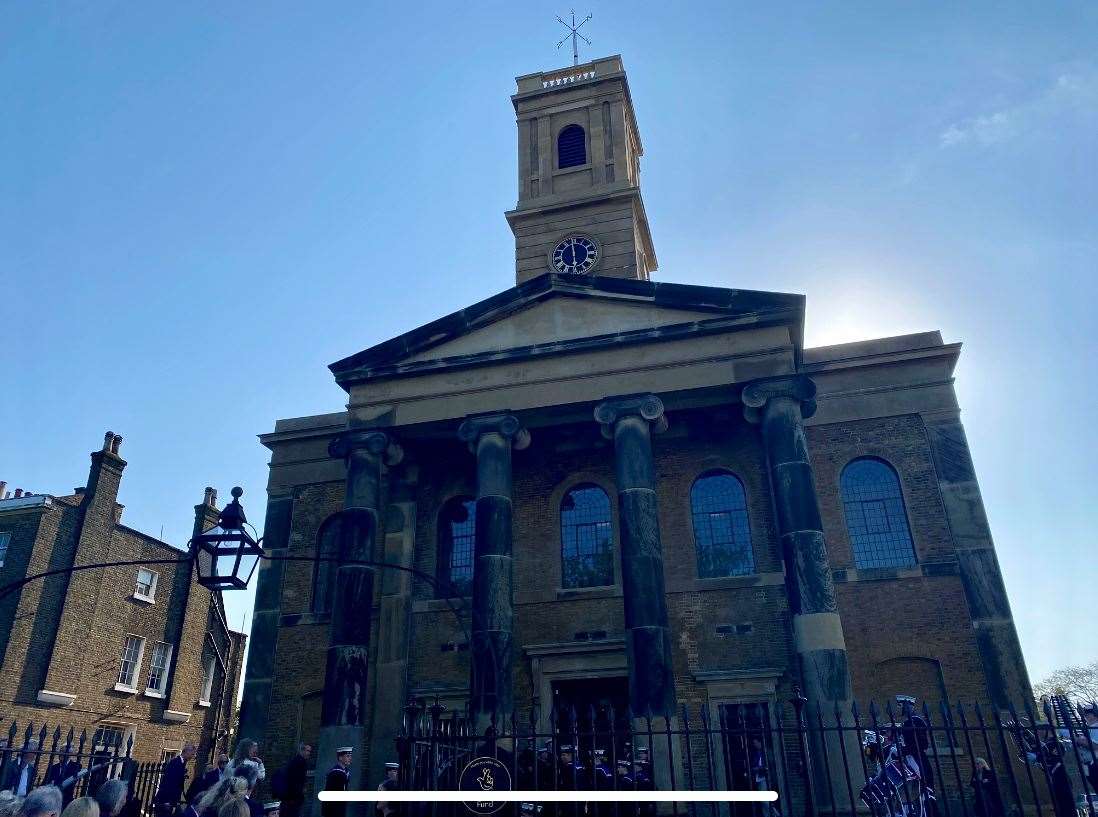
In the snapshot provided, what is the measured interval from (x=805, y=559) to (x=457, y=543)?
9.49m

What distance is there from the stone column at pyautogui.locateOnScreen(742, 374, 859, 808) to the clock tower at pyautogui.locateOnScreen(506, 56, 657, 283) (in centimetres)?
1004

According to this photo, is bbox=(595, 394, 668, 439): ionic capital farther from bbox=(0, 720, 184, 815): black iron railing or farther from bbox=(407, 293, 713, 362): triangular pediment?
bbox=(0, 720, 184, 815): black iron railing

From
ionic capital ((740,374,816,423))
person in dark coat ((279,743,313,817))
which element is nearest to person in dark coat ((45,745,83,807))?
person in dark coat ((279,743,313,817))

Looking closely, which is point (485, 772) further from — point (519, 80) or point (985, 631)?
point (519, 80)

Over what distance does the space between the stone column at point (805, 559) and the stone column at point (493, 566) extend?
5379 millimetres

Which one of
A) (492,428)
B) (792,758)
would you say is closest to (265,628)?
(492,428)

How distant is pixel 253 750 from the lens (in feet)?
35.2

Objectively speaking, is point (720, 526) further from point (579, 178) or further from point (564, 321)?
point (579, 178)

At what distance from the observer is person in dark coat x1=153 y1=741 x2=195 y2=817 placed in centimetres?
1036

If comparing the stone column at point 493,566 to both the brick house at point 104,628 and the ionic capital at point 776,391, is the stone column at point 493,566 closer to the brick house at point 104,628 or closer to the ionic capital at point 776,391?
the ionic capital at point 776,391

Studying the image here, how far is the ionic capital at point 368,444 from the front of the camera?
19.0 meters

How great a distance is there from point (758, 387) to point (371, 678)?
1173 centimetres

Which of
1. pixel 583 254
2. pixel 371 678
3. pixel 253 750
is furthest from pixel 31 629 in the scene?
pixel 583 254

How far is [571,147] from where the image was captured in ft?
96.2
